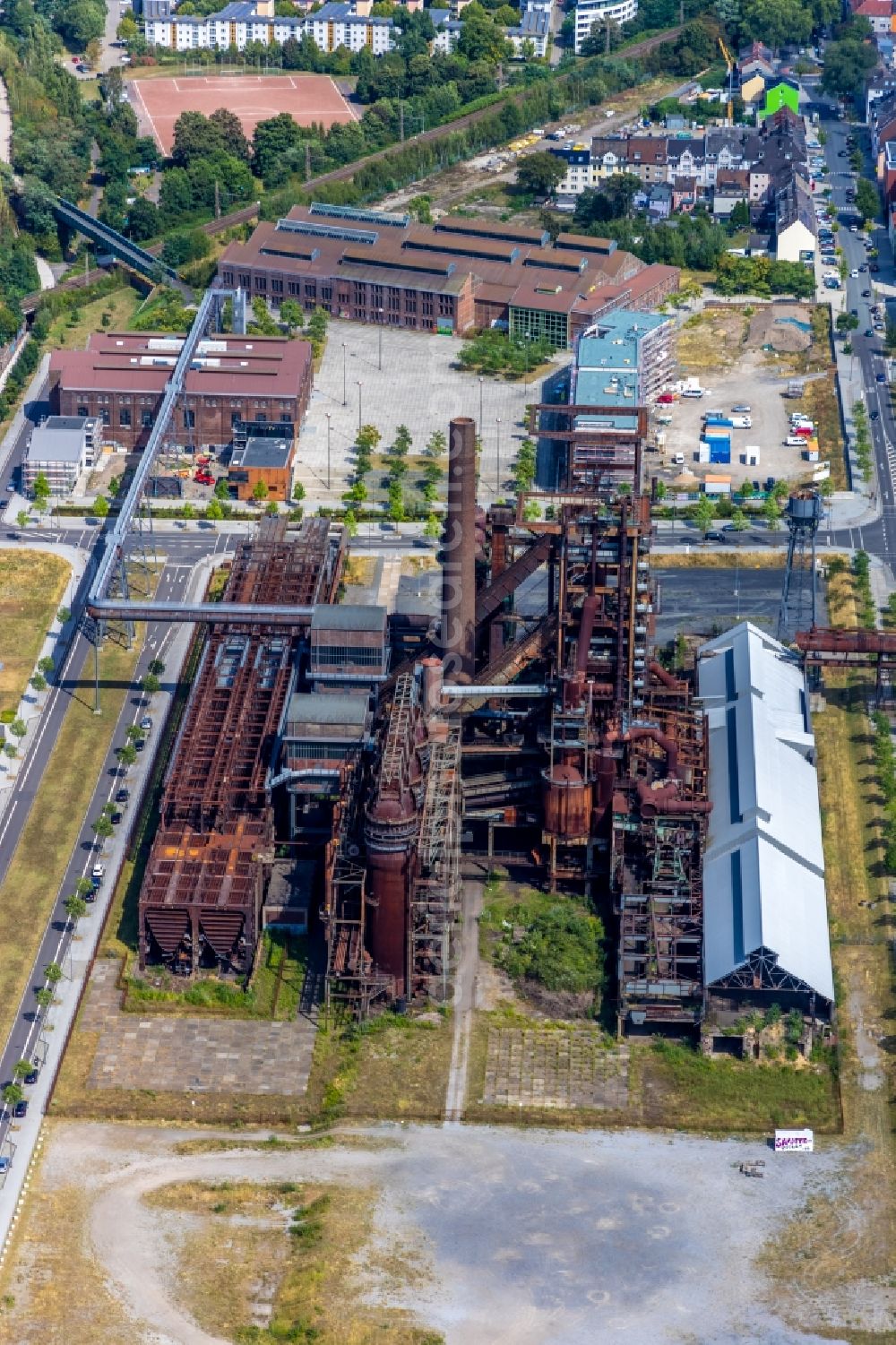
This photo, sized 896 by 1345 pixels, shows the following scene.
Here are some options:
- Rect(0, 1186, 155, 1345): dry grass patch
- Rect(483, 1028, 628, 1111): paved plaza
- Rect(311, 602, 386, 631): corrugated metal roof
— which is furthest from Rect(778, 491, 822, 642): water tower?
Rect(0, 1186, 155, 1345): dry grass patch

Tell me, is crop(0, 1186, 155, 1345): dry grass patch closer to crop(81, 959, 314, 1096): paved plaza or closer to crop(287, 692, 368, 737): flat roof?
crop(81, 959, 314, 1096): paved plaza

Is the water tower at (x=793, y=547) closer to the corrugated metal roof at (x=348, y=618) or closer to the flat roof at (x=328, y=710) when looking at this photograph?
the corrugated metal roof at (x=348, y=618)

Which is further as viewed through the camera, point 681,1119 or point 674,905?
point 674,905

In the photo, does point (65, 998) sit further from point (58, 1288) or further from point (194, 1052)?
point (58, 1288)

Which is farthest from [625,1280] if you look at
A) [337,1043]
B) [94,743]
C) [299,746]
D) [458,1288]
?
[94,743]

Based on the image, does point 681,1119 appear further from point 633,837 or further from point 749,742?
point 749,742

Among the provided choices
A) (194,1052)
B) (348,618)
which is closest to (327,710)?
(348,618)

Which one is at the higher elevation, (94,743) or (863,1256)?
(94,743)
